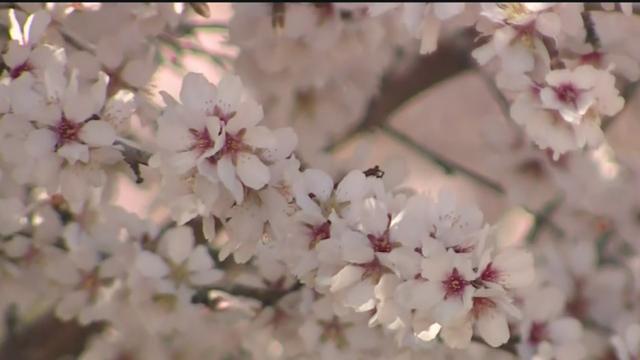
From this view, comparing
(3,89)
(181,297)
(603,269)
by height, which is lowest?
(603,269)

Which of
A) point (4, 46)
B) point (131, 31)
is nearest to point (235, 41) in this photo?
point (131, 31)

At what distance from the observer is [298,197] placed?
34.4 inches

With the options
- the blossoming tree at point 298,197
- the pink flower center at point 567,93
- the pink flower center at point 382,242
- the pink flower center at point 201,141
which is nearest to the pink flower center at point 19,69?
the blossoming tree at point 298,197

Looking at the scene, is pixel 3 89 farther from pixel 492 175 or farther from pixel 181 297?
pixel 492 175

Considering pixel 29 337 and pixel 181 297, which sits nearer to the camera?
pixel 181 297

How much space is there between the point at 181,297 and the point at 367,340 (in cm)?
17

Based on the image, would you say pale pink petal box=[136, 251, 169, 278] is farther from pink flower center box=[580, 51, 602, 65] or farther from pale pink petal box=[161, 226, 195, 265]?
pink flower center box=[580, 51, 602, 65]

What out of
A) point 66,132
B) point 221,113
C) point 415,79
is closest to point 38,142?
point 66,132

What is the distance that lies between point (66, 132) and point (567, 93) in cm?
36

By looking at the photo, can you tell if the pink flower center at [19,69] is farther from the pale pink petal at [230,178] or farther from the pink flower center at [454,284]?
the pink flower center at [454,284]

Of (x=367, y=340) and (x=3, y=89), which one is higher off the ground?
(x=3, y=89)

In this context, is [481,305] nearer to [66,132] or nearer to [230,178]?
[230,178]

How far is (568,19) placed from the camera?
97 cm

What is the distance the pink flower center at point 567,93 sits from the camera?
3.13ft
